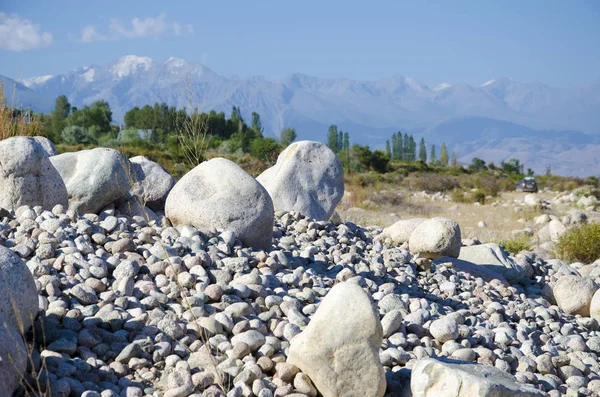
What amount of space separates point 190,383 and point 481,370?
5.26ft

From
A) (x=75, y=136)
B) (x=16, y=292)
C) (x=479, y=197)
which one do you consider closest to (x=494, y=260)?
(x=16, y=292)

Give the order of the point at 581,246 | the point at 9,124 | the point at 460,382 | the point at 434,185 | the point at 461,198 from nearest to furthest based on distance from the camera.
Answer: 1. the point at 460,382
2. the point at 9,124
3. the point at 581,246
4. the point at 461,198
5. the point at 434,185

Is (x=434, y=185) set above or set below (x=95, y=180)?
below

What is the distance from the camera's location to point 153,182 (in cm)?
791

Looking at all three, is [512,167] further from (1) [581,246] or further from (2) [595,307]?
(2) [595,307]

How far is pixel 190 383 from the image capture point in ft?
10.3

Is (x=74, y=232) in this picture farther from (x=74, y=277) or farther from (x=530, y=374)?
(x=530, y=374)

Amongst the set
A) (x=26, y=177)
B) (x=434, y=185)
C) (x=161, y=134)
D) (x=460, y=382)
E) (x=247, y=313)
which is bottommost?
(x=434, y=185)

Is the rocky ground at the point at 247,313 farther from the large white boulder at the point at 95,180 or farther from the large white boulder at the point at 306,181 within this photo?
the large white boulder at the point at 306,181

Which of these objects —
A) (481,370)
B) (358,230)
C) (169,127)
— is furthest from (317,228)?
A: (169,127)

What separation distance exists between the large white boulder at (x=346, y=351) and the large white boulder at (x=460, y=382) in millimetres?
218

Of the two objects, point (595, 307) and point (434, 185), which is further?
point (434, 185)

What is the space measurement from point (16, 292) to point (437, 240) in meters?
5.00

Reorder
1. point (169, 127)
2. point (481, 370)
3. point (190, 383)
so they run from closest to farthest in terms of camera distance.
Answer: point (190, 383)
point (481, 370)
point (169, 127)
